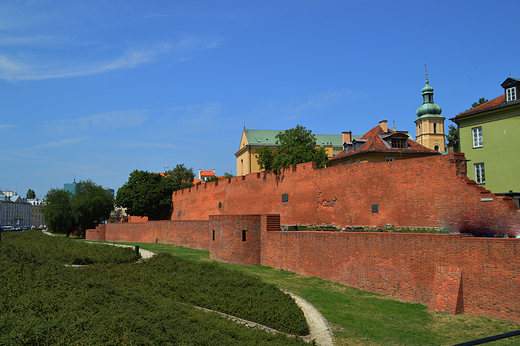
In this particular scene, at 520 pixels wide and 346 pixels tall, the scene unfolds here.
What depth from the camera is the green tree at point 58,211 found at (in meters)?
45.3

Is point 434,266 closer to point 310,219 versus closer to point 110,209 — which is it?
point 310,219

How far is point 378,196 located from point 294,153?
13.9 meters

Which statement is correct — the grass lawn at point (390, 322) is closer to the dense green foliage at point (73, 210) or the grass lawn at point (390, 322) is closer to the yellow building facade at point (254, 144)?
the dense green foliage at point (73, 210)

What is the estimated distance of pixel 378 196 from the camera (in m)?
21.5

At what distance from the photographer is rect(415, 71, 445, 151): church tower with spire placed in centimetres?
5897

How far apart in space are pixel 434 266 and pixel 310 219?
1275 cm

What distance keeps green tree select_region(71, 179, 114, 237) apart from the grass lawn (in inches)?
1432

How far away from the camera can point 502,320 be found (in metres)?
11.6

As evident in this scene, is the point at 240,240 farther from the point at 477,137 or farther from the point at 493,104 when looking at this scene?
the point at 493,104

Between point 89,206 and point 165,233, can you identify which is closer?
point 165,233

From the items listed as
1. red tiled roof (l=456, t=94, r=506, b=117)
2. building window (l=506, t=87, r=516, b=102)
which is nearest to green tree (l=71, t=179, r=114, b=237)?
red tiled roof (l=456, t=94, r=506, b=117)

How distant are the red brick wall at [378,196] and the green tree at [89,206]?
69.2ft

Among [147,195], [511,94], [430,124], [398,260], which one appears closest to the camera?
[398,260]

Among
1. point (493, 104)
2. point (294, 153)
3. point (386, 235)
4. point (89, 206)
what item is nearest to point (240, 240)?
point (386, 235)
